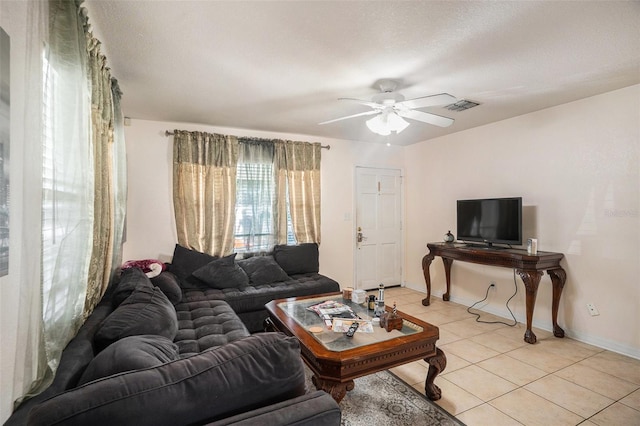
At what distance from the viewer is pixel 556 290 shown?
3.09 meters

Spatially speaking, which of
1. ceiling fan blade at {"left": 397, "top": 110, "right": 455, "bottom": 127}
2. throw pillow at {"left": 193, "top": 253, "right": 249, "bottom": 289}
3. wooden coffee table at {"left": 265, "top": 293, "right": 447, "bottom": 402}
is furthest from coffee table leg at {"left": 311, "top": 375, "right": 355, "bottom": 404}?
ceiling fan blade at {"left": 397, "top": 110, "right": 455, "bottom": 127}

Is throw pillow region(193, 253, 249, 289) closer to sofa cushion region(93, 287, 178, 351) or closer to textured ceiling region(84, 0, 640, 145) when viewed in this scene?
sofa cushion region(93, 287, 178, 351)

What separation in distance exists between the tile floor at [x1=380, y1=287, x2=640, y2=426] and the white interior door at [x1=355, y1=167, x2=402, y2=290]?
174 cm

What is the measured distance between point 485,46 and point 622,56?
1107 mm

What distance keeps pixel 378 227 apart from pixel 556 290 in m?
2.49

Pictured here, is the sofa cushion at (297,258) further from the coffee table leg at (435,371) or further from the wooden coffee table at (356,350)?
the coffee table leg at (435,371)

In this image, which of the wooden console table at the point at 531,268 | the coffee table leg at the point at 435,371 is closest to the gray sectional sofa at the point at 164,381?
the coffee table leg at the point at 435,371

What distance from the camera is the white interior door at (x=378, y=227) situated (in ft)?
16.0

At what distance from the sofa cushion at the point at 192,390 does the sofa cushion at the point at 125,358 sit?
0.26 meters

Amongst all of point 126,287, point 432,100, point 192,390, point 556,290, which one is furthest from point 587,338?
point 126,287

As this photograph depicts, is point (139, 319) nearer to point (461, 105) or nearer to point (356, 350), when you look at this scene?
point (356, 350)

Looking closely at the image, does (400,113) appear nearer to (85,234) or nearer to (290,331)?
(290,331)

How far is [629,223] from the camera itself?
9.01 ft

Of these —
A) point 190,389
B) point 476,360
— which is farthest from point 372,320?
point 190,389
